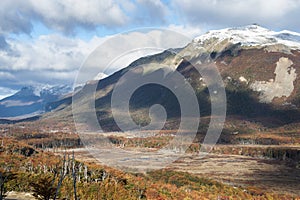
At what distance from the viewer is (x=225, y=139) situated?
508ft

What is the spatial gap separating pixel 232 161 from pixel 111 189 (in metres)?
66.4

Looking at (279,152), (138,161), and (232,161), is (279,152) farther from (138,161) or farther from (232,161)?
(138,161)

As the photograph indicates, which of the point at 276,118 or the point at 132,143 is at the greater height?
the point at 276,118

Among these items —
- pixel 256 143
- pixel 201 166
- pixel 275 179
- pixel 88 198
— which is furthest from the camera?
pixel 256 143

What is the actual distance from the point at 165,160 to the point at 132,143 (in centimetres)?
5001

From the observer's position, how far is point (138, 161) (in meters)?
104

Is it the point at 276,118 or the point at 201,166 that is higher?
the point at 276,118

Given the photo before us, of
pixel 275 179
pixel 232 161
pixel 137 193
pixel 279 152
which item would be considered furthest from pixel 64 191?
pixel 279 152

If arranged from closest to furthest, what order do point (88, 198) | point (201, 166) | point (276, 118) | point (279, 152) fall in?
point (88, 198)
point (201, 166)
point (279, 152)
point (276, 118)

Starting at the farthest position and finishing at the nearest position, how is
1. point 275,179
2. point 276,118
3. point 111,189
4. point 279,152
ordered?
point 276,118
point 279,152
point 275,179
point 111,189

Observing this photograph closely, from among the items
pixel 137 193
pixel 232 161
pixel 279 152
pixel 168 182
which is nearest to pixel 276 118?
pixel 279 152

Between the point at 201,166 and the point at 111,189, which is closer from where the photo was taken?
the point at 111,189

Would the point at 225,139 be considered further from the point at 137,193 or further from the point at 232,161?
the point at 137,193

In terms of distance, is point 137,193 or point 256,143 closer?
point 137,193
